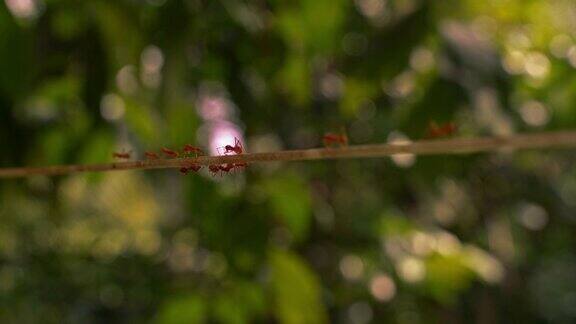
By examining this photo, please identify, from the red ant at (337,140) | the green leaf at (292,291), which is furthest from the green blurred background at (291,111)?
the red ant at (337,140)

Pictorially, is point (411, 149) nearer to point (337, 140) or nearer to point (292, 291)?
point (337, 140)

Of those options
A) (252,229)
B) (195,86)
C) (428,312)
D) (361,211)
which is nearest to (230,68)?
(195,86)

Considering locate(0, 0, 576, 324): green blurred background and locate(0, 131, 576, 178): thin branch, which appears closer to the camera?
locate(0, 131, 576, 178): thin branch

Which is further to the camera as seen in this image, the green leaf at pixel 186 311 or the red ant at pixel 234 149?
the green leaf at pixel 186 311

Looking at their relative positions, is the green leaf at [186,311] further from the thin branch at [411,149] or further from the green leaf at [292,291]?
the thin branch at [411,149]

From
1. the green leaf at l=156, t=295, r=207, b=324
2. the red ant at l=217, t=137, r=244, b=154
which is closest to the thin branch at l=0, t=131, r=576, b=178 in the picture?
the red ant at l=217, t=137, r=244, b=154

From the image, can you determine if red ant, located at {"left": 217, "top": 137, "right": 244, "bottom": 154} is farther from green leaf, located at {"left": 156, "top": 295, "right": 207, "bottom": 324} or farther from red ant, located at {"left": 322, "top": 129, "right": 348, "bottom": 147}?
green leaf, located at {"left": 156, "top": 295, "right": 207, "bottom": 324}

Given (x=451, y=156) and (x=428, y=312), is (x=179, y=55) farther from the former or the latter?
(x=428, y=312)

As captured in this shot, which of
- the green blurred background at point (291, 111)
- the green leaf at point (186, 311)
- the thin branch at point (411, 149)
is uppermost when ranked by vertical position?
the green blurred background at point (291, 111)

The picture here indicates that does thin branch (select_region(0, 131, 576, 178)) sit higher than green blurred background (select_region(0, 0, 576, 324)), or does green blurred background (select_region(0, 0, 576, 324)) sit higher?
green blurred background (select_region(0, 0, 576, 324))
